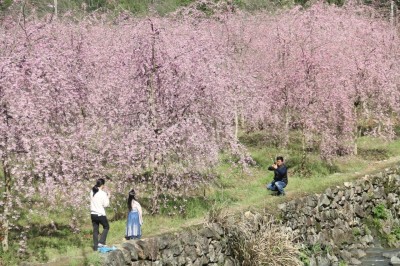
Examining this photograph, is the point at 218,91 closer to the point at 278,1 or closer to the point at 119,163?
the point at 119,163

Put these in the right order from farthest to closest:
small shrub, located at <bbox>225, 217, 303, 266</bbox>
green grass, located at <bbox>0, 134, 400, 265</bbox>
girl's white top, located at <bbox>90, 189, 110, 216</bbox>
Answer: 1. small shrub, located at <bbox>225, 217, 303, 266</bbox>
2. green grass, located at <bbox>0, 134, 400, 265</bbox>
3. girl's white top, located at <bbox>90, 189, 110, 216</bbox>

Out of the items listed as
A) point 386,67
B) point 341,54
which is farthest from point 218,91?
point 386,67

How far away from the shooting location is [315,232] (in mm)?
18266

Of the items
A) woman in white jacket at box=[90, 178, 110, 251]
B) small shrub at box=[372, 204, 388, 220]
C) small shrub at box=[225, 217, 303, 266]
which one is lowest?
small shrub at box=[372, 204, 388, 220]

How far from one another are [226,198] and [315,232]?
3.26 metres

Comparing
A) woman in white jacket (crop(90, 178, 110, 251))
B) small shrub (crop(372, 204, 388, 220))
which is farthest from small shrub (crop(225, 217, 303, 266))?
small shrub (crop(372, 204, 388, 220))

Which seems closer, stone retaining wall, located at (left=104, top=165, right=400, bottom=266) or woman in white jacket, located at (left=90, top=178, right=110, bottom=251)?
woman in white jacket, located at (left=90, top=178, right=110, bottom=251)

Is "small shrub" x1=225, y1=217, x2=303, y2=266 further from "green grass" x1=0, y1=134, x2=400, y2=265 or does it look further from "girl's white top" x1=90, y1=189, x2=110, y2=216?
"girl's white top" x1=90, y1=189, x2=110, y2=216

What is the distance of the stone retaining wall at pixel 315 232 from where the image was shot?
12.6m

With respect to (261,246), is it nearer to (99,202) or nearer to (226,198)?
(99,202)

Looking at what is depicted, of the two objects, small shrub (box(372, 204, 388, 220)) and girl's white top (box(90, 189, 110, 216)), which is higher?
girl's white top (box(90, 189, 110, 216))

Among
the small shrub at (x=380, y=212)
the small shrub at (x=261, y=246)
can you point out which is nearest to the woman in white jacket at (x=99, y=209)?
the small shrub at (x=261, y=246)

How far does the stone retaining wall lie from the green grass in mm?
533

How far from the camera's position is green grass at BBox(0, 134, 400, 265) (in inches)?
534
